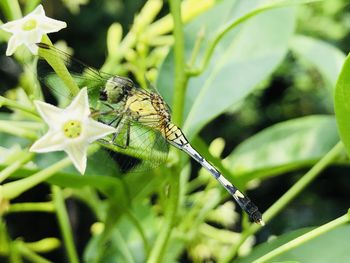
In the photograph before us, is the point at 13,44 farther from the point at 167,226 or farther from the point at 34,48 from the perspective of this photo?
the point at 167,226

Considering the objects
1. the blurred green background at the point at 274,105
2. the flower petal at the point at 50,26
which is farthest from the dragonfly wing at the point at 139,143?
the blurred green background at the point at 274,105

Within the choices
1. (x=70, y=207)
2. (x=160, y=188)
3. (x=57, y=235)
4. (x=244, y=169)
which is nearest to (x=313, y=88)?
(x=70, y=207)

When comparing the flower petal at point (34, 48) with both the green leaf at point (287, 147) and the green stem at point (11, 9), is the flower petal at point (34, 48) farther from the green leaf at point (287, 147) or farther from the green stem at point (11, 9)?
the green leaf at point (287, 147)

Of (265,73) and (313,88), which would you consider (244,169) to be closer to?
(265,73)

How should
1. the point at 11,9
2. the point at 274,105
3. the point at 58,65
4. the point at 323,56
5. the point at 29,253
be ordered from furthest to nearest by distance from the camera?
the point at 274,105 → the point at 323,56 → the point at 29,253 → the point at 11,9 → the point at 58,65

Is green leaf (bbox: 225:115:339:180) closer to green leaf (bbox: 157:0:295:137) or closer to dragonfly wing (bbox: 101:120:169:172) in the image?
green leaf (bbox: 157:0:295:137)

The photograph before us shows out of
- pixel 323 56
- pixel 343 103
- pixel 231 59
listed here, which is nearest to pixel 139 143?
pixel 343 103
